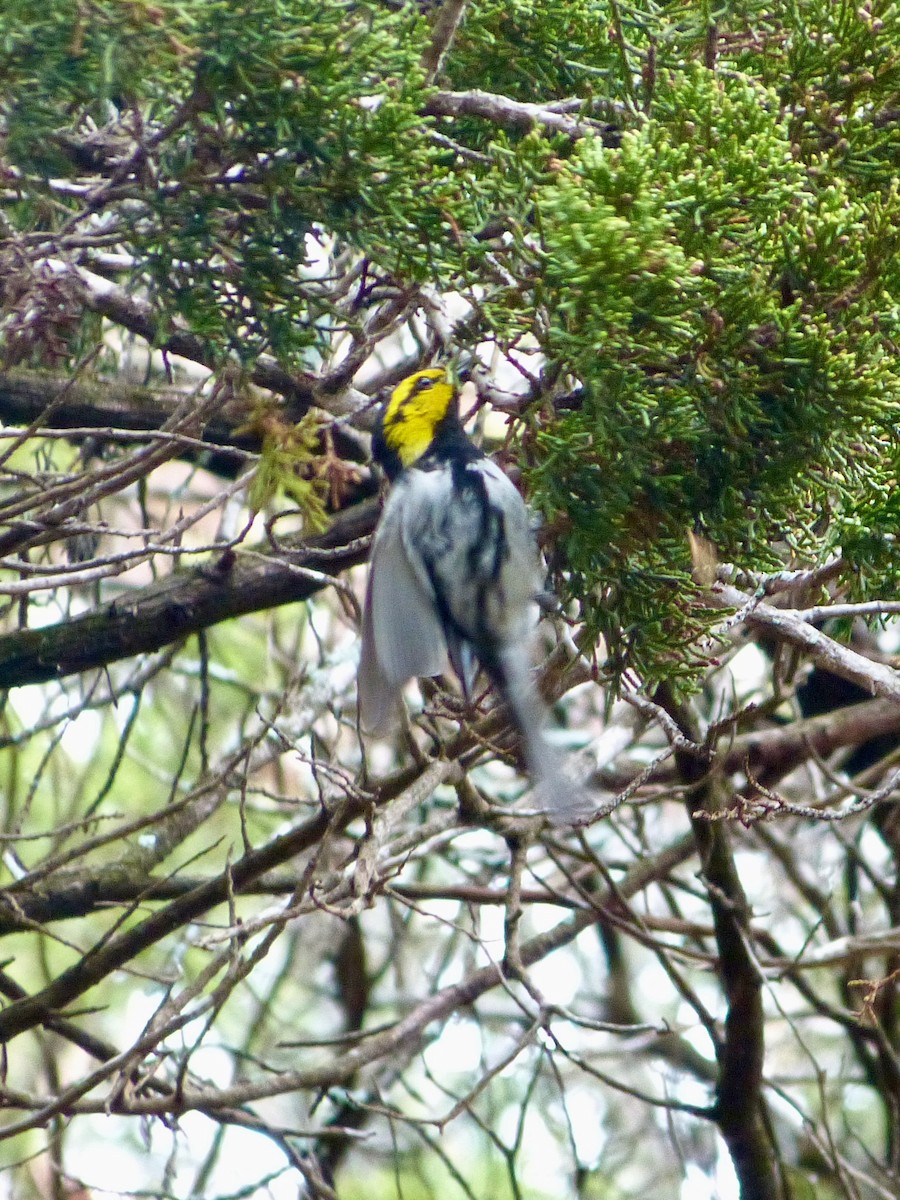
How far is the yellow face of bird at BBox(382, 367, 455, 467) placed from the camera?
2.35m

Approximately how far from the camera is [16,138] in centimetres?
153

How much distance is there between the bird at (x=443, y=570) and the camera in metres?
2.30

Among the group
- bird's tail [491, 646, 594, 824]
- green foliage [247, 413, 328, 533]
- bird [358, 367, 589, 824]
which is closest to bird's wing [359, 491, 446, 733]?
bird [358, 367, 589, 824]

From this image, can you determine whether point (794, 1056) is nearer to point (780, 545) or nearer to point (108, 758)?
point (108, 758)

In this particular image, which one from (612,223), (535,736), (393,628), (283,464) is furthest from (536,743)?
(612,223)

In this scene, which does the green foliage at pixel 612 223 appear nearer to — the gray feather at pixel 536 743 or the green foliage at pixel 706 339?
the green foliage at pixel 706 339

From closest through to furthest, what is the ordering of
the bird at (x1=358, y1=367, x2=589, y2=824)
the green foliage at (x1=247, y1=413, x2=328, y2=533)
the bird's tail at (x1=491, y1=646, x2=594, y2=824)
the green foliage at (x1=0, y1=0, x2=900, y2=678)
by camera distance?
the green foliage at (x1=0, y1=0, x2=900, y2=678)
the green foliage at (x1=247, y1=413, x2=328, y2=533)
the bird's tail at (x1=491, y1=646, x2=594, y2=824)
the bird at (x1=358, y1=367, x2=589, y2=824)

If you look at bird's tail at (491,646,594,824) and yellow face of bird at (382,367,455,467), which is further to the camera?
yellow face of bird at (382,367,455,467)

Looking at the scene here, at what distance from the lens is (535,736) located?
217cm

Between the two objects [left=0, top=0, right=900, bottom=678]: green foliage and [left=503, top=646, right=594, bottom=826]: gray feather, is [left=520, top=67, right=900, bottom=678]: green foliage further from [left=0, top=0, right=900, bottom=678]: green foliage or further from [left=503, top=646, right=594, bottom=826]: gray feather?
[left=503, top=646, right=594, bottom=826]: gray feather

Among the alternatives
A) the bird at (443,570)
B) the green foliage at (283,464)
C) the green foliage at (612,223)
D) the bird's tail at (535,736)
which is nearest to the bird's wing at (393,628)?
the bird at (443,570)

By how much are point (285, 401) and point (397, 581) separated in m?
0.43

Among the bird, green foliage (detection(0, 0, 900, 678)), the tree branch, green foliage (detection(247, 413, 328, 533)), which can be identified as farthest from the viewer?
the tree branch

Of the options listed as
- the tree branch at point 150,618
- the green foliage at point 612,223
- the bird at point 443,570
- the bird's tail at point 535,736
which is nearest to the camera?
the green foliage at point 612,223
